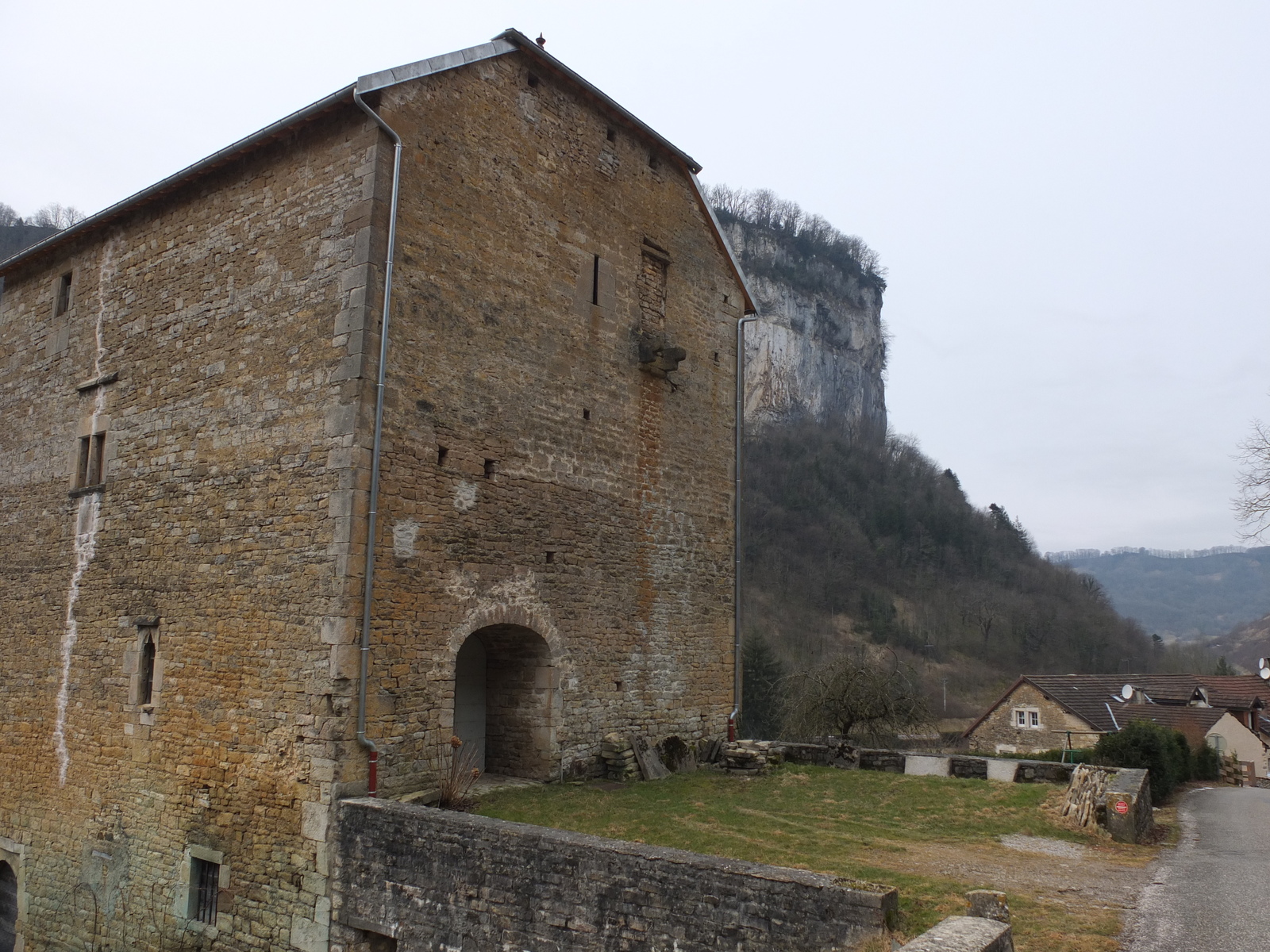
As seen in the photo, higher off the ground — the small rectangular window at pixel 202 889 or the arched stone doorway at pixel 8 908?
the small rectangular window at pixel 202 889

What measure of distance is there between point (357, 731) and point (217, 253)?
19.7 ft

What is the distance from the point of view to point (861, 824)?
965 cm

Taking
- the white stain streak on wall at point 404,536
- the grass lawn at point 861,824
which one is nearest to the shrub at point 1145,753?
the grass lawn at point 861,824

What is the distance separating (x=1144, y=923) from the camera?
21.6 feet

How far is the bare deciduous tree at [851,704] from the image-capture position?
1039 inches

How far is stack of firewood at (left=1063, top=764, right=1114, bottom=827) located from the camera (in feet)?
32.3

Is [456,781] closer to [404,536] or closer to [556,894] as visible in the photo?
[404,536]

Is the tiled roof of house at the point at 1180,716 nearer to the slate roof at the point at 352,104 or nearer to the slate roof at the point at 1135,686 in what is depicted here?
the slate roof at the point at 1135,686

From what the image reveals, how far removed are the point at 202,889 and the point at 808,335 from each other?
83830mm

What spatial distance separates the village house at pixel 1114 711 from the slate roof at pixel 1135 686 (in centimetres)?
3

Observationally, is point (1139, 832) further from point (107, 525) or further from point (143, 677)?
point (107, 525)

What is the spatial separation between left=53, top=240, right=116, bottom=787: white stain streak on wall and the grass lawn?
6.10 metres

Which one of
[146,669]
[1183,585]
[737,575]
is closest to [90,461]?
[146,669]

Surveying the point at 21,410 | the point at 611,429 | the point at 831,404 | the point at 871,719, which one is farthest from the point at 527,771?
the point at 831,404
